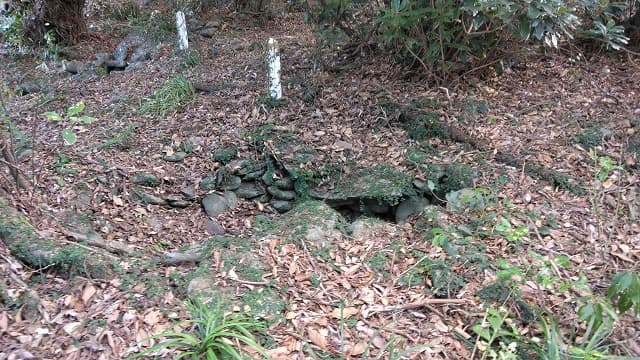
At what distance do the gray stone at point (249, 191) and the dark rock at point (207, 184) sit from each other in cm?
21

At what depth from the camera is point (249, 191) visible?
4.09m

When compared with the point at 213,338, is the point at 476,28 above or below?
above

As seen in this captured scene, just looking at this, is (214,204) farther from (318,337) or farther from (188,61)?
(188,61)

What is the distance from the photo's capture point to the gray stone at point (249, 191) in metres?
4.09

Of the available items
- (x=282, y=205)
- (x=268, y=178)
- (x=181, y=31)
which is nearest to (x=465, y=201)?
(x=282, y=205)

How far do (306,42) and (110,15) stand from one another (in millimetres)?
3954

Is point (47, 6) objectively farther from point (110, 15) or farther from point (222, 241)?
point (222, 241)

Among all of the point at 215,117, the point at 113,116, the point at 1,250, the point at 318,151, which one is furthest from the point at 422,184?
the point at 113,116

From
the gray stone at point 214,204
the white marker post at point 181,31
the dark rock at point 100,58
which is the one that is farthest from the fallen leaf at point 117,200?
the dark rock at point 100,58

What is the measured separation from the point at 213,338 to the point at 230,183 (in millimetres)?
2053

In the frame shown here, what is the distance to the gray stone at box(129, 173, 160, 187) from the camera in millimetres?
3873

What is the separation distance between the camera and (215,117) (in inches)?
183

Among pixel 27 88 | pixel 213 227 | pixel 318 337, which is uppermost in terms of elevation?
pixel 27 88

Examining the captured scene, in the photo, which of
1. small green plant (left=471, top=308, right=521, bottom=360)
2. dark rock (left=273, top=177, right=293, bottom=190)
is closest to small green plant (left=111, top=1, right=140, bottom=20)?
dark rock (left=273, top=177, right=293, bottom=190)
